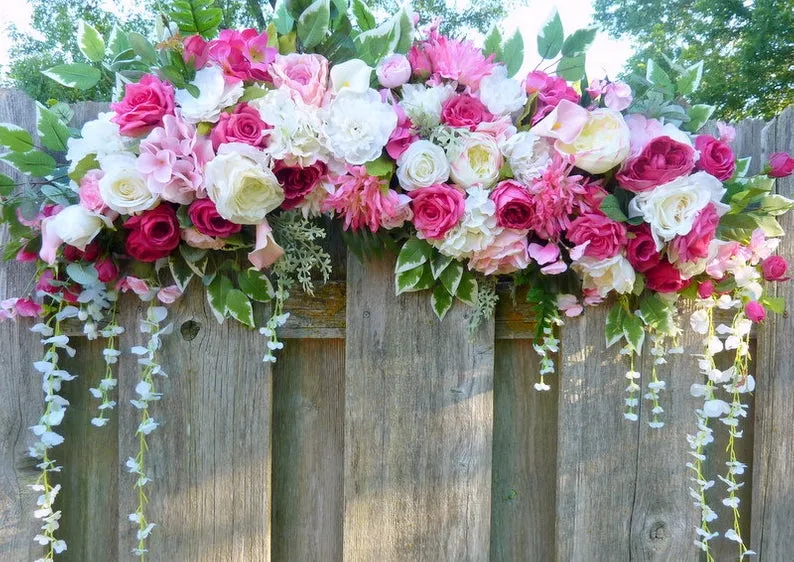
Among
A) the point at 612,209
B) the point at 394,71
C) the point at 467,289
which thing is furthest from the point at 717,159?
the point at 394,71

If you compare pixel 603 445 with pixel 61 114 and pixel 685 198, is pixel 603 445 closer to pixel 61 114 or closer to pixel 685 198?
pixel 685 198

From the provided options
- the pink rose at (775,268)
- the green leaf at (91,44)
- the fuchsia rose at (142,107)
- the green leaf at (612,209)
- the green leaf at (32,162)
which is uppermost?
the green leaf at (91,44)

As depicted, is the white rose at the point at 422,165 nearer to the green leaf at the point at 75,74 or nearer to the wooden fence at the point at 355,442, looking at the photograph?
the wooden fence at the point at 355,442

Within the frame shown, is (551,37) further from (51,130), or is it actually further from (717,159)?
(51,130)

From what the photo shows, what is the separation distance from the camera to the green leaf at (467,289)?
4.26 feet

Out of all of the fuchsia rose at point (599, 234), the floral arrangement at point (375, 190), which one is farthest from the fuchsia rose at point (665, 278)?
the fuchsia rose at point (599, 234)

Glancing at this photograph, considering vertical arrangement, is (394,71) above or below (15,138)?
above

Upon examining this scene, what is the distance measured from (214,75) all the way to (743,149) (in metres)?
1.27

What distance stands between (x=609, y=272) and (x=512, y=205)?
265 mm

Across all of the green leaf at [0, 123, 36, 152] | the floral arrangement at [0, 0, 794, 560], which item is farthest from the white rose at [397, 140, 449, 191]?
the green leaf at [0, 123, 36, 152]

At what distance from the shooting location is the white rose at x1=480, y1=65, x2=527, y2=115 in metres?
1.23

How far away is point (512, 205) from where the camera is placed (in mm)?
1196

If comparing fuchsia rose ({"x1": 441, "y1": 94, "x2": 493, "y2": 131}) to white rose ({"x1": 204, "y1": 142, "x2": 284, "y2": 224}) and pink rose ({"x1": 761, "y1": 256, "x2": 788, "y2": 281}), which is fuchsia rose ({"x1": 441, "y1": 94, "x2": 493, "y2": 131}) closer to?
white rose ({"x1": 204, "y1": 142, "x2": 284, "y2": 224})

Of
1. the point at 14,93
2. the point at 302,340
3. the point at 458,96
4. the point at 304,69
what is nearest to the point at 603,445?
the point at 302,340
